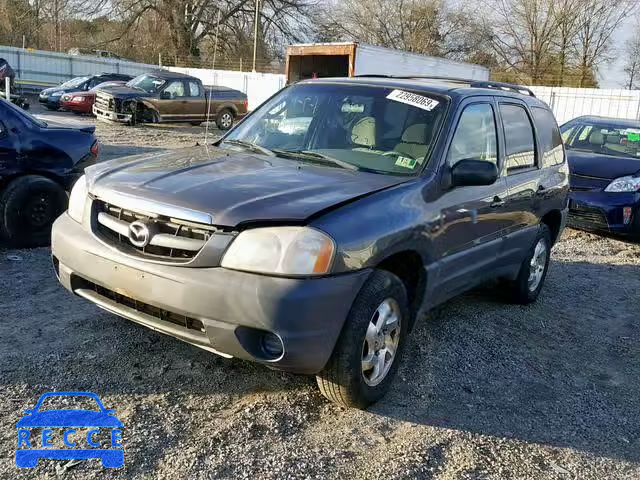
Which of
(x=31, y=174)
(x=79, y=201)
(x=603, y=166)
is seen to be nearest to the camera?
(x=79, y=201)

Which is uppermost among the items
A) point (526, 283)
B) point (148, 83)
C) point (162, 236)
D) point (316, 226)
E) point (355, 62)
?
point (355, 62)

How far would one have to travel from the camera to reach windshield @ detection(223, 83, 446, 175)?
13.3 ft

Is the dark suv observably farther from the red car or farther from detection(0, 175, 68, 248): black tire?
the red car

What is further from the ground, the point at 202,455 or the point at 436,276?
the point at 436,276

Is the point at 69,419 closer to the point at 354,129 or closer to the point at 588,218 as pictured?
the point at 354,129

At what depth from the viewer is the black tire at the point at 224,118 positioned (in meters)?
21.5

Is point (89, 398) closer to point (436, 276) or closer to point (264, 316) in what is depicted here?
point (264, 316)

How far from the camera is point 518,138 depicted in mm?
5137

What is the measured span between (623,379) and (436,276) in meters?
1.63

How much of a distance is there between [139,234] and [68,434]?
100cm

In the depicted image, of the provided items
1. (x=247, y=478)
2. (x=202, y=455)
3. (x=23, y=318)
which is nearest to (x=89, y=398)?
(x=202, y=455)

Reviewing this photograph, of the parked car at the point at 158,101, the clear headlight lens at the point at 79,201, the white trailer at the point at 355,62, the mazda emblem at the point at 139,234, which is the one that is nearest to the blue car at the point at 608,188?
the clear headlight lens at the point at 79,201

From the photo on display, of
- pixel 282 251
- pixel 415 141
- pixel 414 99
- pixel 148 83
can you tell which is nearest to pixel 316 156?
pixel 415 141

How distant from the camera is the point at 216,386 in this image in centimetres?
366
